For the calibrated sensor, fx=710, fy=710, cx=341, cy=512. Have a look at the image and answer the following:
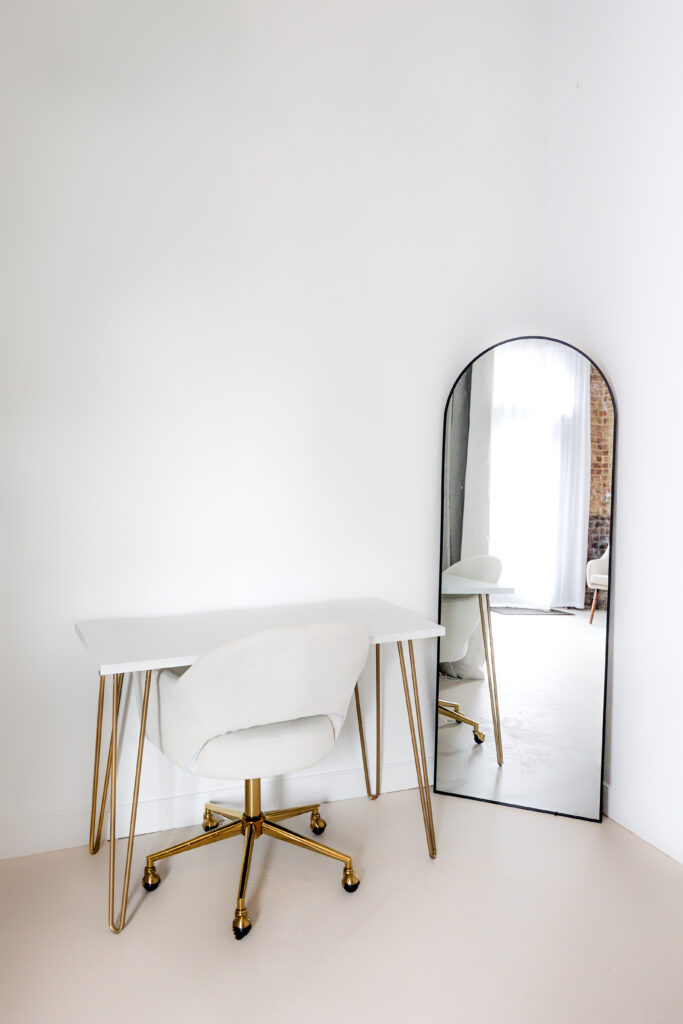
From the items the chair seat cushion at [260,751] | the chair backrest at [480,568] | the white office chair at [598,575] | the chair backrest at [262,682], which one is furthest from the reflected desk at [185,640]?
the white office chair at [598,575]

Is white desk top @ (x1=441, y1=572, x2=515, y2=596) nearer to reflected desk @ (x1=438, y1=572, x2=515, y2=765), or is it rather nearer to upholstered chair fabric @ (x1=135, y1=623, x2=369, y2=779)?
reflected desk @ (x1=438, y1=572, x2=515, y2=765)

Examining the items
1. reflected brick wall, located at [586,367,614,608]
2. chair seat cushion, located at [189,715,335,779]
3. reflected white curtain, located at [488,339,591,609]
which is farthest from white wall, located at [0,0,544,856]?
chair seat cushion, located at [189,715,335,779]

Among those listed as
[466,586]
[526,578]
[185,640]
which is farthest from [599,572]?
[185,640]

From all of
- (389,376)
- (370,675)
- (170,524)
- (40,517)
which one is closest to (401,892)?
(370,675)

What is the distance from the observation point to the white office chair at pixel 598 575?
2.56 meters

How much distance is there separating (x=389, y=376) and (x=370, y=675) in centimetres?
116

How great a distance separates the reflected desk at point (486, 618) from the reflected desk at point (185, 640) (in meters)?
0.29

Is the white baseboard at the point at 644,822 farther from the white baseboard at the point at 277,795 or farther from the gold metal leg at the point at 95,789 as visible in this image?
the gold metal leg at the point at 95,789

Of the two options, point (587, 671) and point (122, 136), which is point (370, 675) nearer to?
point (587, 671)

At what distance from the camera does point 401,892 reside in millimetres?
2057

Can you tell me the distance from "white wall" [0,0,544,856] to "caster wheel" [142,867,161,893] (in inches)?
13.5

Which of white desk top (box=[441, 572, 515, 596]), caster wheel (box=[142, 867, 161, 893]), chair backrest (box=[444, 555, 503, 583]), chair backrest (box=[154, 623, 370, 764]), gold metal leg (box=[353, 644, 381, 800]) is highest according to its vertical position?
chair backrest (box=[444, 555, 503, 583])

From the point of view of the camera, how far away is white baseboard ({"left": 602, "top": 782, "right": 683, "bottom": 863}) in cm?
226

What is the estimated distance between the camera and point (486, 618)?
2707mm
